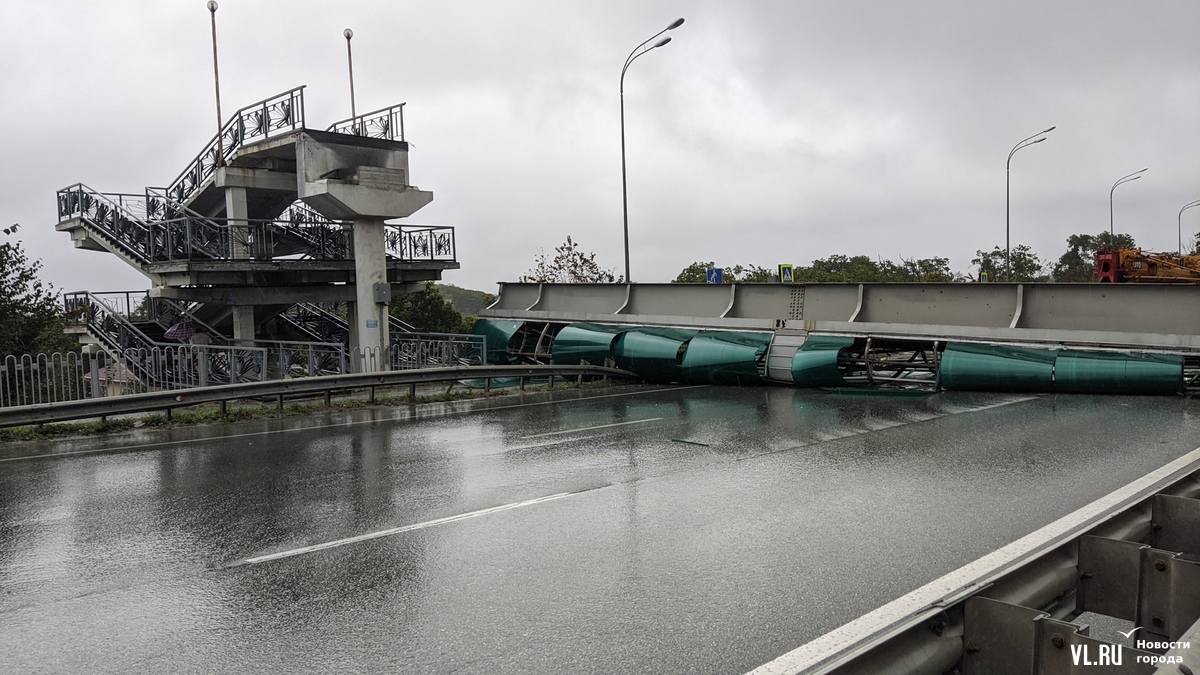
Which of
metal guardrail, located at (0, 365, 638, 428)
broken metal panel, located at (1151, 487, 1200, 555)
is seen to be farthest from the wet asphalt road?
broken metal panel, located at (1151, 487, 1200, 555)

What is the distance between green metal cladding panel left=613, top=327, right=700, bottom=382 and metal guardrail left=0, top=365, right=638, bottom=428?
5.74ft

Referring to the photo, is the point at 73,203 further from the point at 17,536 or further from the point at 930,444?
the point at 930,444

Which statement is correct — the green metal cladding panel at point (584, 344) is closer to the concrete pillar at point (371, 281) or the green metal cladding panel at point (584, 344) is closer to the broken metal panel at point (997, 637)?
the concrete pillar at point (371, 281)

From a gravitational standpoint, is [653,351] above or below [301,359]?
above

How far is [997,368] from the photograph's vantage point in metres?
15.5

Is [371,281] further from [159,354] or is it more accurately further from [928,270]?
[928,270]

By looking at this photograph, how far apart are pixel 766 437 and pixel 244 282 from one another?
19316 millimetres

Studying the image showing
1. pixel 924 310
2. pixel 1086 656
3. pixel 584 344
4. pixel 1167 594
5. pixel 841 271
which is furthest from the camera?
pixel 841 271

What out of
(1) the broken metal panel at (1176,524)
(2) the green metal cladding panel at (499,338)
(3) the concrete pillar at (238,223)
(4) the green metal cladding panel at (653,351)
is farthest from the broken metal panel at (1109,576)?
(3) the concrete pillar at (238,223)

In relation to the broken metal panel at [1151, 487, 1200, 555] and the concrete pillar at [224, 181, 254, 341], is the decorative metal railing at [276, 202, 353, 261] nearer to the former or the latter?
the concrete pillar at [224, 181, 254, 341]

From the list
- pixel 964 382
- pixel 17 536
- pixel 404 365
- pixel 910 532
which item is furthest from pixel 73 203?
pixel 910 532

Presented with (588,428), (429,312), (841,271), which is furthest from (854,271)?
(588,428)

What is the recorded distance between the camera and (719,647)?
471 centimetres

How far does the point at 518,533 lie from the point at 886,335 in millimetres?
12292
